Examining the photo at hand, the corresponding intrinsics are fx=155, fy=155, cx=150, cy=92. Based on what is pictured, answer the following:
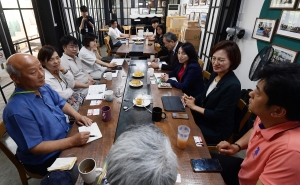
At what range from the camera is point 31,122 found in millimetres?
1050

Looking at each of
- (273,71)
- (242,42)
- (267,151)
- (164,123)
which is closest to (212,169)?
(267,151)

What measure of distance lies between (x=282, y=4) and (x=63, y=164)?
295 centimetres

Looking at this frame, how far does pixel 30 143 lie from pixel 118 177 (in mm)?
869

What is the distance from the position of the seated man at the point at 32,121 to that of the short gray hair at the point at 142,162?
680 millimetres

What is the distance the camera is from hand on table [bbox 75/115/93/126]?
130 cm

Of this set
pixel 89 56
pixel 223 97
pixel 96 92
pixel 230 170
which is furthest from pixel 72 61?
pixel 230 170

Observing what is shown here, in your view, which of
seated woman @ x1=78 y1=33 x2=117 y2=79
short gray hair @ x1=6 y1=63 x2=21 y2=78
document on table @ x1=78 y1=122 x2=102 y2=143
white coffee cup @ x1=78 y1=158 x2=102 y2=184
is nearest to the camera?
white coffee cup @ x1=78 y1=158 x2=102 y2=184

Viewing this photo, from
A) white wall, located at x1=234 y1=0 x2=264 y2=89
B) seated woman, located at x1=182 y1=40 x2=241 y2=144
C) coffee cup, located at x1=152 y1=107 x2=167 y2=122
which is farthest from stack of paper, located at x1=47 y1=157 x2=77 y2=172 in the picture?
white wall, located at x1=234 y1=0 x2=264 y2=89

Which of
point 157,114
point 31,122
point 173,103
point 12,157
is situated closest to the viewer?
point 31,122

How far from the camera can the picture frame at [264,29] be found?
219 centimetres

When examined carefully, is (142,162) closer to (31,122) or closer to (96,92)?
(31,122)

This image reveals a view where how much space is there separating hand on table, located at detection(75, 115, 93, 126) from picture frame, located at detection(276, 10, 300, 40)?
249 cm

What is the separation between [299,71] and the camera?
746mm

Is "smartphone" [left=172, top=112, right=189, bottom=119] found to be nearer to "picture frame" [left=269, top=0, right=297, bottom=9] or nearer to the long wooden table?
the long wooden table
